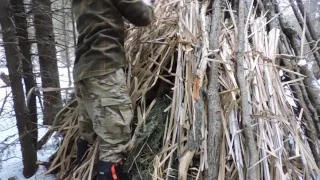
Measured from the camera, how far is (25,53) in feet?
12.7

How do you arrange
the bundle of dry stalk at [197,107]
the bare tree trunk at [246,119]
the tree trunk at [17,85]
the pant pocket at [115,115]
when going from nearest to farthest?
the bare tree trunk at [246,119]
the bundle of dry stalk at [197,107]
the pant pocket at [115,115]
the tree trunk at [17,85]

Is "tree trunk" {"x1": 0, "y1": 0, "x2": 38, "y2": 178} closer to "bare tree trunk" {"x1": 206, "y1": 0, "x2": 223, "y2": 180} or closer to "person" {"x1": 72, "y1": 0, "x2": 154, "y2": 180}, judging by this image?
"person" {"x1": 72, "y1": 0, "x2": 154, "y2": 180}

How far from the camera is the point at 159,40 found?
2.87m

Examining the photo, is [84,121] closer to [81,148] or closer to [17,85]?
[81,148]

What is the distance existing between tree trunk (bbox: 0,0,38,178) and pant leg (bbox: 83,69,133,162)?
144 centimetres

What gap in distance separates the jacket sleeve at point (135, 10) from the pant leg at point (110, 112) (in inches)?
14.6

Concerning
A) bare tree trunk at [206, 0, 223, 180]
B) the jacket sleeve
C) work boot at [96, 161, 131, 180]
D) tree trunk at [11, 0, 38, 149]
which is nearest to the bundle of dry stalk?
bare tree trunk at [206, 0, 223, 180]

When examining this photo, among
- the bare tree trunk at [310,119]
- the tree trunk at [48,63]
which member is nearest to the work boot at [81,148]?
the tree trunk at [48,63]

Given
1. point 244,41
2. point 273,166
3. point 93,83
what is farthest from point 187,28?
point 273,166

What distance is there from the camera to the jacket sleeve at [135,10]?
2271 mm

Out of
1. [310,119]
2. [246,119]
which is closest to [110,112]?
[246,119]

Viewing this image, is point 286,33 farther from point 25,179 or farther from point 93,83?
point 25,179

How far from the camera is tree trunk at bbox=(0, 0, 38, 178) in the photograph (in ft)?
11.3

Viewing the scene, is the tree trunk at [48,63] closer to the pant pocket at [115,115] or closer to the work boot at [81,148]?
the work boot at [81,148]
